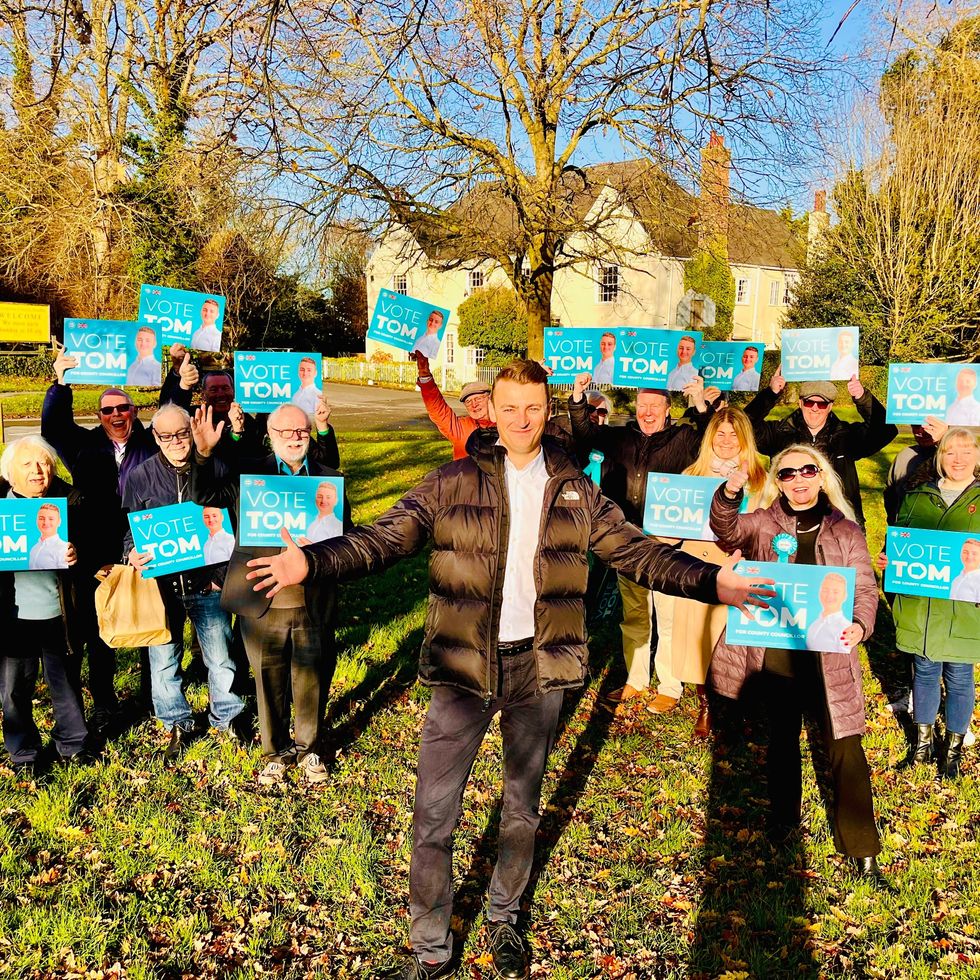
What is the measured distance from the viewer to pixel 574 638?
3.66 meters

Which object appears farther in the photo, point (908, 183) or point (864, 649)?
point (908, 183)

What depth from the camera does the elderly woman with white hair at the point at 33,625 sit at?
17.1ft

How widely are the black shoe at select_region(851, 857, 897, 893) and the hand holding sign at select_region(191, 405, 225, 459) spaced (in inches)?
183

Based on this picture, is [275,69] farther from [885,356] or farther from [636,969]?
[885,356]

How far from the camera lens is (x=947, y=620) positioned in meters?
5.39

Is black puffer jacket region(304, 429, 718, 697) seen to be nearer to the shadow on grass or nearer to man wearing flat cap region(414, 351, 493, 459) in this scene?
the shadow on grass

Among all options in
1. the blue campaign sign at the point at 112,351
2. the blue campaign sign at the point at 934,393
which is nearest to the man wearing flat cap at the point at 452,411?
the blue campaign sign at the point at 112,351

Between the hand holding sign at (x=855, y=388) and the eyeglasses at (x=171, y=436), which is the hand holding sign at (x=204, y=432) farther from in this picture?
the hand holding sign at (x=855, y=388)

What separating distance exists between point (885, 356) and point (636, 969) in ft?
103

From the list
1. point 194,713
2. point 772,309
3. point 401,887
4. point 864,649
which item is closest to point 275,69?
point 194,713

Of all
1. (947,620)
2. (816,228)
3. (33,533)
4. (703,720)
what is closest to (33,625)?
(33,533)

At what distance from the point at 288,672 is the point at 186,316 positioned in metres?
3.29

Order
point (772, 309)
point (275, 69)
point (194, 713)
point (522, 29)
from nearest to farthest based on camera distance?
point (275, 69) < point (194, 713) < point (522, 29) < point (772, 309)

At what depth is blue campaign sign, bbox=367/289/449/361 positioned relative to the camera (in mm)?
7020
